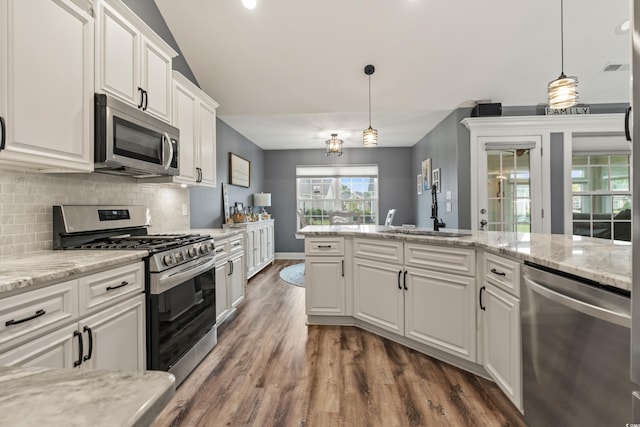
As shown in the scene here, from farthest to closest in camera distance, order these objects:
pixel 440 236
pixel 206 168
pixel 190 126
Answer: pixel 206 168 → pixel 190 126 → pixel 440 236

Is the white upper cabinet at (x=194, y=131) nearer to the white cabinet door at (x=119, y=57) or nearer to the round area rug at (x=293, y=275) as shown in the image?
the white cabinet door at (x=119, y=57)

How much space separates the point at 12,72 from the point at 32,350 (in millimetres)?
1191

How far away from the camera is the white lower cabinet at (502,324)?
1607mm

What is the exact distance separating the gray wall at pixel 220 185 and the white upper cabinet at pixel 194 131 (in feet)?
2.13

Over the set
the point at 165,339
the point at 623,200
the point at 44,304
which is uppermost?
the point at 623,200

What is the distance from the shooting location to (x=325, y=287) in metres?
2.99

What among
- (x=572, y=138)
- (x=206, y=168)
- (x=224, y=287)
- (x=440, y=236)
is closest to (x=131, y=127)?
(x=206, y=168)

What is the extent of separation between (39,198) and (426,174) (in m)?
5.40

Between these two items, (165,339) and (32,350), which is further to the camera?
(165,339)

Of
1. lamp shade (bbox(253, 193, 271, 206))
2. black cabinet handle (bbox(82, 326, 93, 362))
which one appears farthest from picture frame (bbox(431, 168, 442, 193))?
black cabinet handle (bbox(82, 326, 93, 362))

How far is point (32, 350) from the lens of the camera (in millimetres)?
1130

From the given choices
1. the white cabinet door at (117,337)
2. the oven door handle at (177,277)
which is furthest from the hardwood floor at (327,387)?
the oven door handle at (177,277)

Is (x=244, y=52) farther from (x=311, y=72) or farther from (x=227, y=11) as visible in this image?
(x=311, y=72)

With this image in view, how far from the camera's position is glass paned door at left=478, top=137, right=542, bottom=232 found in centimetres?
405
